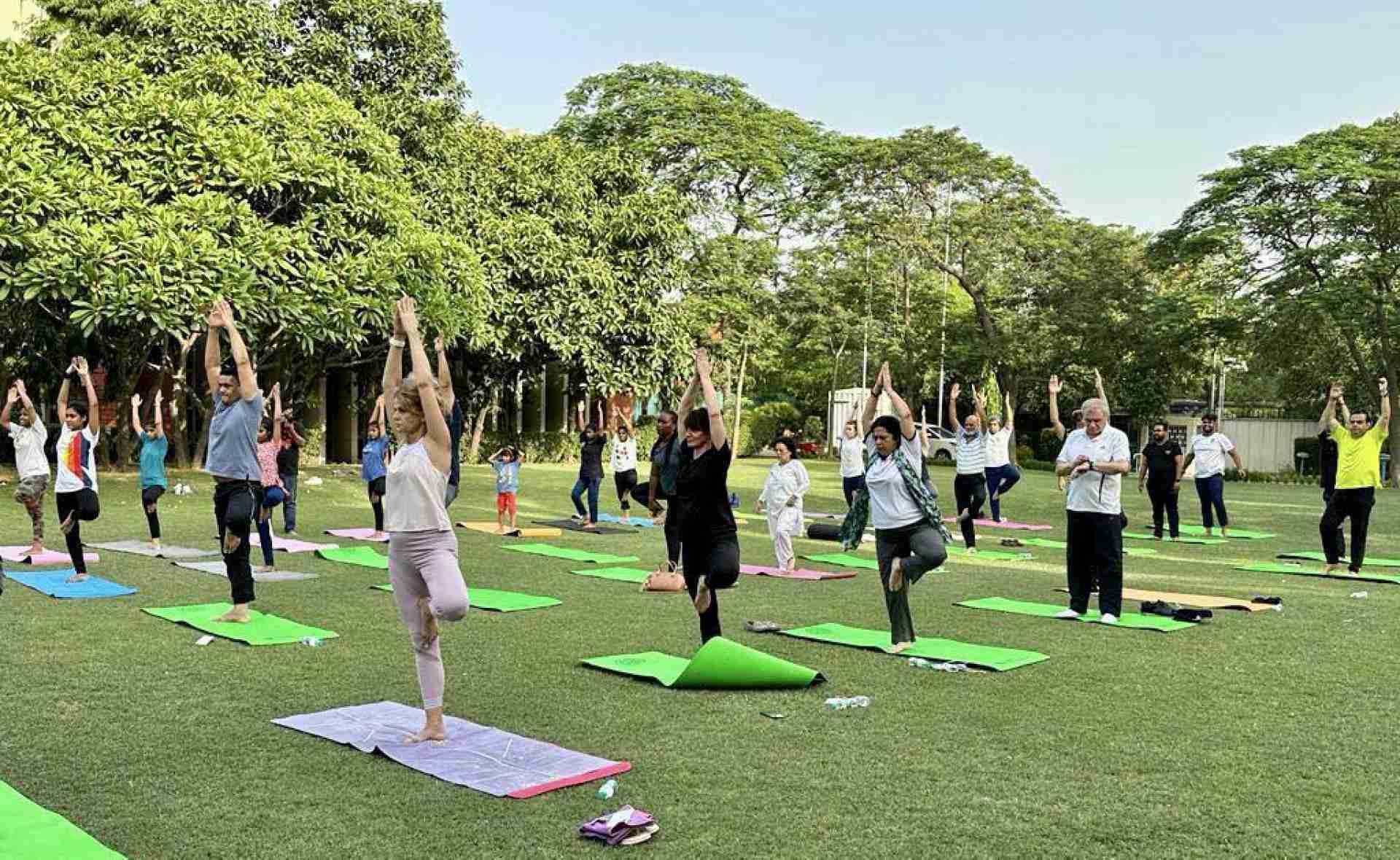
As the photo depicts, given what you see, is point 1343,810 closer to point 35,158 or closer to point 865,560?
point 865,560

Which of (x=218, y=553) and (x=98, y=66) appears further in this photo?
(x=98, y=66)

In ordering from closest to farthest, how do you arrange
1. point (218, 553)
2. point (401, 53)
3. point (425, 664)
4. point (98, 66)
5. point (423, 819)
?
point (423, 819), point (425, 664), point (218, 553), point (98, 66), point (401, 53)

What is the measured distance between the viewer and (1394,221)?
31875 millimetres

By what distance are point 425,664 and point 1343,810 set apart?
13.1ft

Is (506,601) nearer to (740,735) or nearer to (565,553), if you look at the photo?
(565,553)

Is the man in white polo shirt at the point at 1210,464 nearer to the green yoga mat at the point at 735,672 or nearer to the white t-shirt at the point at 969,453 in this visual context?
the white t-shirt at the point at 969,453

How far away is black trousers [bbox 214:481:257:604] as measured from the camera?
9.01 metres

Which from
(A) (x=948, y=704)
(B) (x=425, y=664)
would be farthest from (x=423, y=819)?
(A) (x=948, y=704)

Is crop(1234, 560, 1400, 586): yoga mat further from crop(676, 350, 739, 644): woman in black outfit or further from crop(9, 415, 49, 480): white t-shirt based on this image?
crop(9, 415, 49, 480): white t-shirt

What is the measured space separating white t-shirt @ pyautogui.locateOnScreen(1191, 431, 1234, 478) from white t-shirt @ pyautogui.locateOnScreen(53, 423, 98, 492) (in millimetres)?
14087

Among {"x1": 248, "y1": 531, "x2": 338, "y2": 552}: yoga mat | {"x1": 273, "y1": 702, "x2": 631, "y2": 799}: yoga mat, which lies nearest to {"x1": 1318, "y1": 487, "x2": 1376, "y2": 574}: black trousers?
{"x1": 273, "y1": 702, "x2": 631, "y2": 799}: yoga mat

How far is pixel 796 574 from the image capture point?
43.5ft

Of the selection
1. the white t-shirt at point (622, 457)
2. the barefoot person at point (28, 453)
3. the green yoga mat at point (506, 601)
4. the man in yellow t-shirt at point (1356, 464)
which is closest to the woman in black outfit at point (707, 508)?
the green yoga mat at point (506, 601)


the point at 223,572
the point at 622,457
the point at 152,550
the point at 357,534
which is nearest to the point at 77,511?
the point at 223,572
